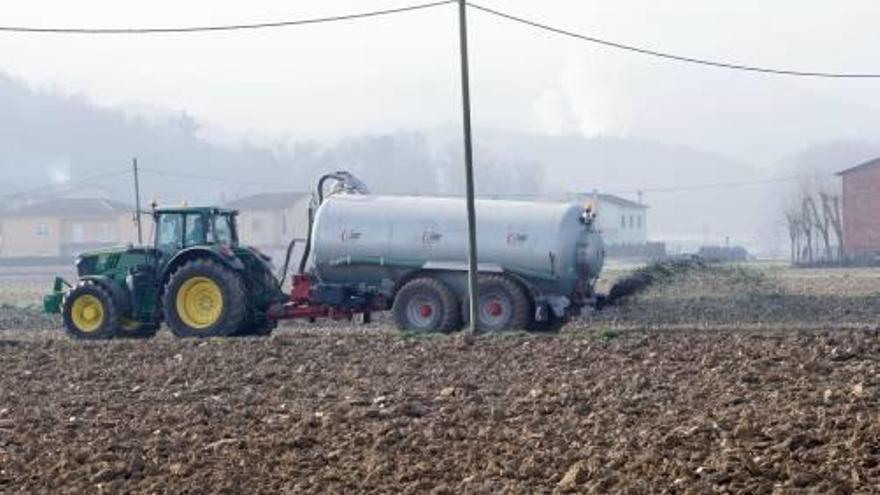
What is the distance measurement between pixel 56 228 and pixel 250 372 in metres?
86.4

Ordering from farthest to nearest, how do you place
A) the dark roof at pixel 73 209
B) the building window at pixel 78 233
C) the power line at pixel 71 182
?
the power line at pixel 71 182
the dark roof at pixel 73 209
the building window at pixel 78 233

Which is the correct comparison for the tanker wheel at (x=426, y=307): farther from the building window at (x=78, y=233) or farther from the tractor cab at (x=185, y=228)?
the building window at (x=78, y=233)

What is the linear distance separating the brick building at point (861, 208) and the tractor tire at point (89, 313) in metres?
58.3

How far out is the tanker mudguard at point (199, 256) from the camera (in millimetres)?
26594

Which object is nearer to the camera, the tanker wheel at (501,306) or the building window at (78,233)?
the tanker wheel at (501,306)

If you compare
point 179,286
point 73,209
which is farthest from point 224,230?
point 73,209

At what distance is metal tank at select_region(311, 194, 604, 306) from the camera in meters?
28.6

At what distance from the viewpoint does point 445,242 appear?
2859 centimetres

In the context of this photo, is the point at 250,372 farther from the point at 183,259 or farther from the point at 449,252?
the point at 449,252

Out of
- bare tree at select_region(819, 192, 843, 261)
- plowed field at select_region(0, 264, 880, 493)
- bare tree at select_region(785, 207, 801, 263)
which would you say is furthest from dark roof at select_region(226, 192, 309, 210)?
plowed field at select_region(0, 264, 880, 493)

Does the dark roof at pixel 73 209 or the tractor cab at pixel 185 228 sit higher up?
the dark roof at pixel 73 209

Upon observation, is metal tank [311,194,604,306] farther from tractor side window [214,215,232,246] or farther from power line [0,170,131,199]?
power line [0,170,131,199]

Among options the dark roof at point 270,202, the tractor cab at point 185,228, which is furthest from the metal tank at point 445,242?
the dark roof at point 270,202

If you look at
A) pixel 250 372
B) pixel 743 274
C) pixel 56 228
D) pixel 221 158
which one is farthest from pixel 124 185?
pixel 250 372
